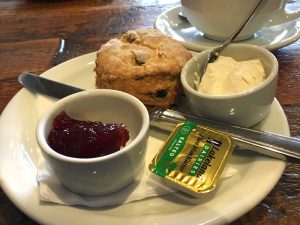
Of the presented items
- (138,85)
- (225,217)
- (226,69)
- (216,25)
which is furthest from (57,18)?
(225,217)

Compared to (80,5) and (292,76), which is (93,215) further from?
(80,5)

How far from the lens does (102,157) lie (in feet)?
2.68

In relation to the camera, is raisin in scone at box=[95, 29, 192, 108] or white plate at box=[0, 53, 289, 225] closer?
white plate at box=[0, 53, 289, 225]

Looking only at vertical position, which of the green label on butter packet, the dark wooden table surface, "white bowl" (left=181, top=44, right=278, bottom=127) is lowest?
the dark wooden table surface

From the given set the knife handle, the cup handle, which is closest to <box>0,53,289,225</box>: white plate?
the knife handle

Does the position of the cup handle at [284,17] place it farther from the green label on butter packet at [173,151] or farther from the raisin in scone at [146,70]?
the green label on butter packet at [173,151]

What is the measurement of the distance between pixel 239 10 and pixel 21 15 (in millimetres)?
1226

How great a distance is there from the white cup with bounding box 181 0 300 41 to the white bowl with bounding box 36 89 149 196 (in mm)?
641

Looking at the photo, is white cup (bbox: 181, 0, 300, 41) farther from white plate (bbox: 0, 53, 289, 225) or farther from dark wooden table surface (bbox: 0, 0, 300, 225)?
white plate (bbox: 0, 53, 289, 225)

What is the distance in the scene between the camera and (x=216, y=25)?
4.94ft

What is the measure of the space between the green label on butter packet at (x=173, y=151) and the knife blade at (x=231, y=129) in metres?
0.09

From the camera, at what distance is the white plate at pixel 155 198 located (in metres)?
0.79

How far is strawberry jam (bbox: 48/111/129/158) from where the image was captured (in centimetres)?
87

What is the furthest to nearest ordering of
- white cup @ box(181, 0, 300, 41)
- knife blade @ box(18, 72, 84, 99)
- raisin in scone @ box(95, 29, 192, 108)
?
white cup @ box(181, 0, 300, 41), knife blade @ box(18, 72, 84, 99), raisin in scone @ box(95, 29, 192, 108)
